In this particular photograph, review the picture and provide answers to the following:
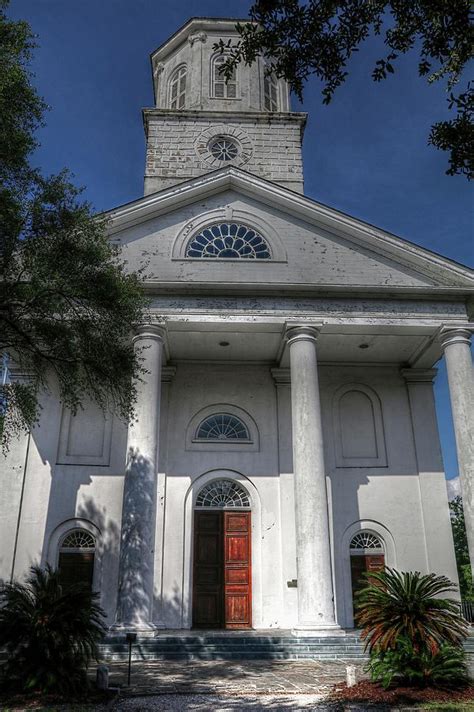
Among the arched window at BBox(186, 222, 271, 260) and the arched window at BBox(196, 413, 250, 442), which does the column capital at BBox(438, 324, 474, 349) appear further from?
the arched window at BBox(196, 413, 250, 442)

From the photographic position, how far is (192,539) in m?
16.2

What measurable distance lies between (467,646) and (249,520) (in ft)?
19.7

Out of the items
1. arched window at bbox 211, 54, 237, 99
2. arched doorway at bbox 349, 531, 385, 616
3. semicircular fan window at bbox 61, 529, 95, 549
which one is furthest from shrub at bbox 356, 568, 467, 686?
arched window at bbox 211, 54, 237, 99

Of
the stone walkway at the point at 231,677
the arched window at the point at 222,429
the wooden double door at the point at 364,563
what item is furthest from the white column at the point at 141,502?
the wooden double door at the point at 364,563

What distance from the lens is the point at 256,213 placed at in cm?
1689

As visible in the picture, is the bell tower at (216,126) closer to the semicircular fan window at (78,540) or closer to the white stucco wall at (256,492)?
the white stucco wall at (256,492)

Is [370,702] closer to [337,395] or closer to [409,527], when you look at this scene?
[409,527]

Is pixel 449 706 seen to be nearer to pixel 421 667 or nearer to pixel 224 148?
pixel 421 667

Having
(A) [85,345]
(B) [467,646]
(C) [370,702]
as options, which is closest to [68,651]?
(C) [370,702]

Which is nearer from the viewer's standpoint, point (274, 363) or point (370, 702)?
point (370, 702)

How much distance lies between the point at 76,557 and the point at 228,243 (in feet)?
29.0

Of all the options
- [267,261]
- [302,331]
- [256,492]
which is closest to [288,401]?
[256,492]

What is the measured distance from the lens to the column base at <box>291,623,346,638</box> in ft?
40.8

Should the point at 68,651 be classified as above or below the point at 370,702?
above
